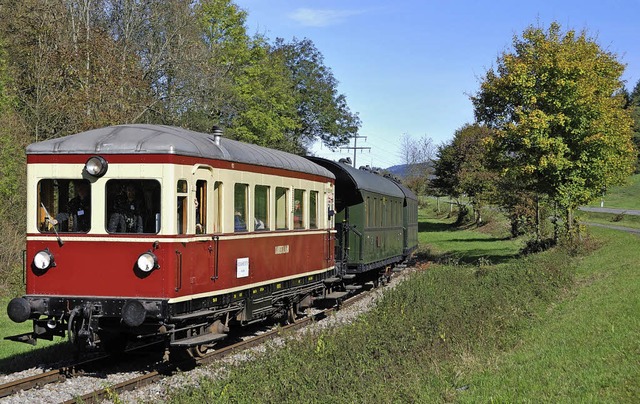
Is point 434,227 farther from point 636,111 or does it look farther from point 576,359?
point 576,359

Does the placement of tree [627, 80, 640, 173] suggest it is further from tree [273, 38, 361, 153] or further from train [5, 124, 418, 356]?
train [5, 124, 418, 356]

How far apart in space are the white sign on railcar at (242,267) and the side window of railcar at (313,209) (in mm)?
3572

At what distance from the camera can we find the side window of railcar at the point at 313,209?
1533 centimetres

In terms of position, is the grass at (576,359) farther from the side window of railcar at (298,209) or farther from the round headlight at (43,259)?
the round headlight at (43,259)

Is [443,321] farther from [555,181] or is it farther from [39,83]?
[39,83]

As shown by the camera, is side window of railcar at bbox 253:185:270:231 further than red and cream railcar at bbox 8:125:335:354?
Yes

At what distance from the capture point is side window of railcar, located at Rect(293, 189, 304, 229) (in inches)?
563

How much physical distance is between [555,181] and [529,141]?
84.4 inches

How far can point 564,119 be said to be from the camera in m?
24.5

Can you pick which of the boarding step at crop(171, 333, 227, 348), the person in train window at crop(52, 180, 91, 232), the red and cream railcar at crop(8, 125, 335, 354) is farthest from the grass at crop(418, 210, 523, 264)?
the person in train window at crop(52, 180, 91, 232)

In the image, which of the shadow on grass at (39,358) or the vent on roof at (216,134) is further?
the vent on roof at (216,134)

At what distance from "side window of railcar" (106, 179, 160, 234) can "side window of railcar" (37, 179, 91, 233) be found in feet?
1.16

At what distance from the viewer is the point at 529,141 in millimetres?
24859

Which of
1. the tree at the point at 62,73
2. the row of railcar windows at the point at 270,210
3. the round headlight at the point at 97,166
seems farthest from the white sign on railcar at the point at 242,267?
the tree at the point at 62,73
